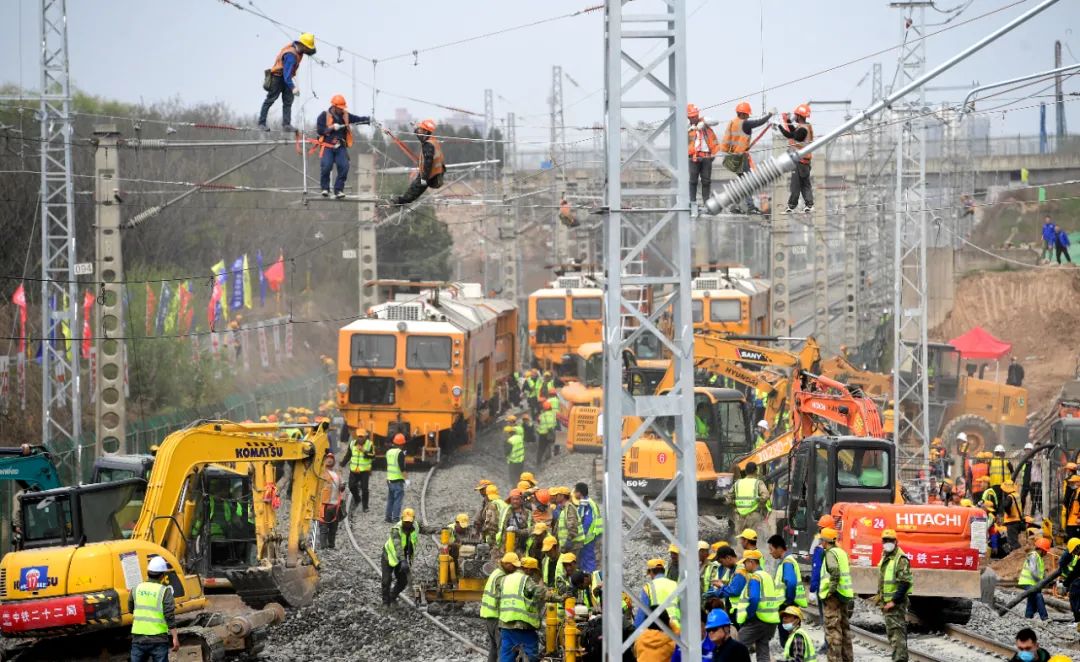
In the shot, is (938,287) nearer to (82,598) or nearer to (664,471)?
(664,471)

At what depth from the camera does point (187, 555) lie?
16188 millimetres

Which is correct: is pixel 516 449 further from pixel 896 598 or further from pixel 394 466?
pixel 896 598

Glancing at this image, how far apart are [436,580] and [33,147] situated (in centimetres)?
2476

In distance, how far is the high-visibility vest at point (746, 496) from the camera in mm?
19797

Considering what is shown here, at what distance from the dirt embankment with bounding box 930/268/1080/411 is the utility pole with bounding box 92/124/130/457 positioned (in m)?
34.9

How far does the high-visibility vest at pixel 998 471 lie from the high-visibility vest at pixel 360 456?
10.4 m

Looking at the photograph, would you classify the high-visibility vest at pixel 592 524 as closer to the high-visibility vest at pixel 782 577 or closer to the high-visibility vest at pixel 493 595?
the high-visibility vest at pixel 493 595

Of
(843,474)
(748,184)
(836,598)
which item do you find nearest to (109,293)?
(843,474)

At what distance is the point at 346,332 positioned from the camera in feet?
97.1

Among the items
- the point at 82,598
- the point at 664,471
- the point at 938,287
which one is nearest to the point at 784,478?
the point at 664,471

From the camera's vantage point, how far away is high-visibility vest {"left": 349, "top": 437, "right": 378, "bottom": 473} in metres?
24.8

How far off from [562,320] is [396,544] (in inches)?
881

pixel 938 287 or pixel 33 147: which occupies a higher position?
pixel 33 147

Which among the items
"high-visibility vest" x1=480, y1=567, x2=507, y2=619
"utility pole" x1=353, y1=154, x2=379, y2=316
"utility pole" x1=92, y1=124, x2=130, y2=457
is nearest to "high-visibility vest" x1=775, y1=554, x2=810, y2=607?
"high-visibility vest" x1=480, y1=567, x2=507, y2=619
